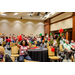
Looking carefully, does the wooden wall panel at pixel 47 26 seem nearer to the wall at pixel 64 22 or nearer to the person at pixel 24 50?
the wall at pixel 64 22

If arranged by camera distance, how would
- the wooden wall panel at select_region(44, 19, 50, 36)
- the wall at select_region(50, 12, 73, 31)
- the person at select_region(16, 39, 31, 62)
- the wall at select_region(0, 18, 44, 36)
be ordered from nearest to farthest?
the person at select_region(16, 39, 31, 62) → the wall at select_region(50, 12, 73, 31) → the wall at select_region(0, 18, 44, 36) → the wooden wall panel at select_region(44, 19, 50, 36)

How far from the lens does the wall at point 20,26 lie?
10.5 metres

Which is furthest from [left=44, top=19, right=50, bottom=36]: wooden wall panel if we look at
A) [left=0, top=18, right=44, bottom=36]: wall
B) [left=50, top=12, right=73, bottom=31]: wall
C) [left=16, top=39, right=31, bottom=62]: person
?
[left=16, top=39, right=31, bottom=62]: person

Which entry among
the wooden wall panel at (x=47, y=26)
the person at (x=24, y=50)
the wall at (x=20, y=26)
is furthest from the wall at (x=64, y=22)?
the person at (x=24, y=50)

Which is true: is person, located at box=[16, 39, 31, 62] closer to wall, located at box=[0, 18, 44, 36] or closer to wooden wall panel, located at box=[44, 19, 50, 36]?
wall, located at box=[0, 18, 44, 36]

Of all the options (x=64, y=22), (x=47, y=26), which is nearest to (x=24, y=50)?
(x=64, y=22)

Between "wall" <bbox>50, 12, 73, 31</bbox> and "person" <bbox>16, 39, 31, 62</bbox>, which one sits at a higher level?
"wall" <bbox>50, 12, 73, 31</bbox>

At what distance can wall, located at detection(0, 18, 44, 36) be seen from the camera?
34.3 ft
